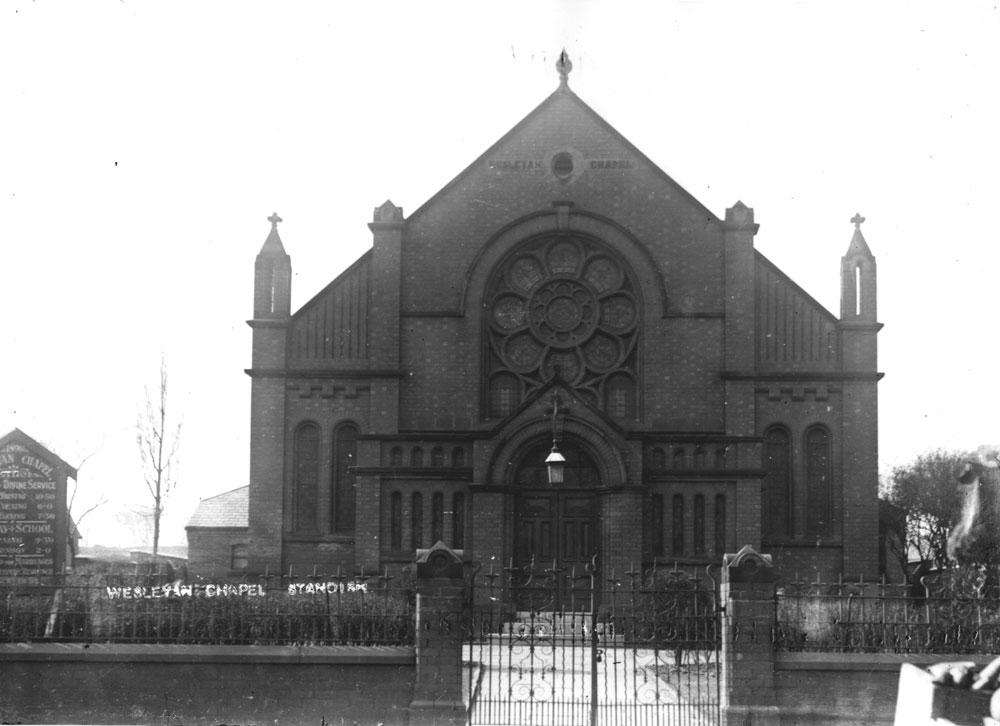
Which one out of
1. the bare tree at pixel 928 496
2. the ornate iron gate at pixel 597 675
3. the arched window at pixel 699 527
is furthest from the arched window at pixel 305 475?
the bare tree at pixel 928 496

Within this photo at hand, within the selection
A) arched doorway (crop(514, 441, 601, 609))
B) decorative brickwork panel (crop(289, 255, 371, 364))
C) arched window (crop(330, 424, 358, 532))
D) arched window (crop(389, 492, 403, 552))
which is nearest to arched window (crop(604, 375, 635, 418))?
arched doorway (crop(514, 441, 601, 609))

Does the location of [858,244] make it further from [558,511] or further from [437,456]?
→ [437,456]

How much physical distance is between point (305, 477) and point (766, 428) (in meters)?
10.9

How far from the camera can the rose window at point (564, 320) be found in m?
27.8

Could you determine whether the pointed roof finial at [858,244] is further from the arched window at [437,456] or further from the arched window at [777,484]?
the arched window at [437,456]

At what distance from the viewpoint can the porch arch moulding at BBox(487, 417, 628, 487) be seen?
25.8m

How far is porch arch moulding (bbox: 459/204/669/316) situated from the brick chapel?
43mm

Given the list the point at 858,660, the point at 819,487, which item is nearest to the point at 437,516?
the point at 819,487

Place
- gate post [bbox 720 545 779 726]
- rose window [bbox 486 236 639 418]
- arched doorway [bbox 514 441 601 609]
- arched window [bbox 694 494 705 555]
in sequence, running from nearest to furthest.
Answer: gate post [bbox 720 545 779 726], arched window [bbox 694 494 705 555], arched doorway [bbox 514 441 601 609], rose window [bbox 486 236 639 418]

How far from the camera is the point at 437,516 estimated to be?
2680 centimetres

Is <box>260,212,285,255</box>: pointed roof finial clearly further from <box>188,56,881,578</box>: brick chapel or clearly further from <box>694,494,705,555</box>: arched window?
<box>694,494,705,555</box>: arched window

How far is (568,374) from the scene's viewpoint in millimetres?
27781

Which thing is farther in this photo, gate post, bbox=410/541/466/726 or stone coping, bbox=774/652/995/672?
stone coping, bbox=774/652/995/672

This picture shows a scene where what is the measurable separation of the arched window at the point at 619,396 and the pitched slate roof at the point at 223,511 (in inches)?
594
